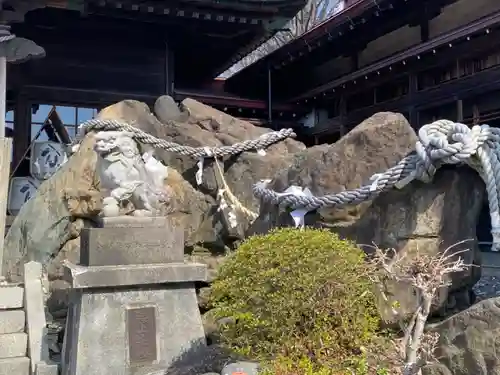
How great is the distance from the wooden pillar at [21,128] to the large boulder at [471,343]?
406 inches

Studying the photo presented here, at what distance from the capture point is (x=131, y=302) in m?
5.41

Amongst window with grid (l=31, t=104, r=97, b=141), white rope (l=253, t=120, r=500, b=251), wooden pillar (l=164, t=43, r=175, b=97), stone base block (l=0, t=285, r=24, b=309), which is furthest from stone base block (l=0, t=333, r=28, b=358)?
wooden pillar (l=164, t=43, r=175, b=97)

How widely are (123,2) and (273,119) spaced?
523 centimetres

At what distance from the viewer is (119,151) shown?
5.80m

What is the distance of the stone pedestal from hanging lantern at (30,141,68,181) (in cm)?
703

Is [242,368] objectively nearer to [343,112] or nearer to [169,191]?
[169,191]

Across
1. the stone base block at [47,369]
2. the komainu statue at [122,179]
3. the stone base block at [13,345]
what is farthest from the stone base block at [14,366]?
the komainu statue at [122,179]

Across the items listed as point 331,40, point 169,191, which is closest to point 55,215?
point 169,191

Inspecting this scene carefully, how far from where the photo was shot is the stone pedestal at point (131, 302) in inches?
206

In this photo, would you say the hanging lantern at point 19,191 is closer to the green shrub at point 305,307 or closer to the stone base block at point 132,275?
the stone base block at point 132,275

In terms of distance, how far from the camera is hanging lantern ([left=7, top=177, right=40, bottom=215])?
12047mm

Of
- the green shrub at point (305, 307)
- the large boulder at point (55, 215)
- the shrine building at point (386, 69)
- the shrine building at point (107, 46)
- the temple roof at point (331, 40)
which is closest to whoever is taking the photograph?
the green shrub at point (305, 307)

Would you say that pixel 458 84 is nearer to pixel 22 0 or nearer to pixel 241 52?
pixel 241 52

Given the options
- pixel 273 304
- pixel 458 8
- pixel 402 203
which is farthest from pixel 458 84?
pixel 273 304
